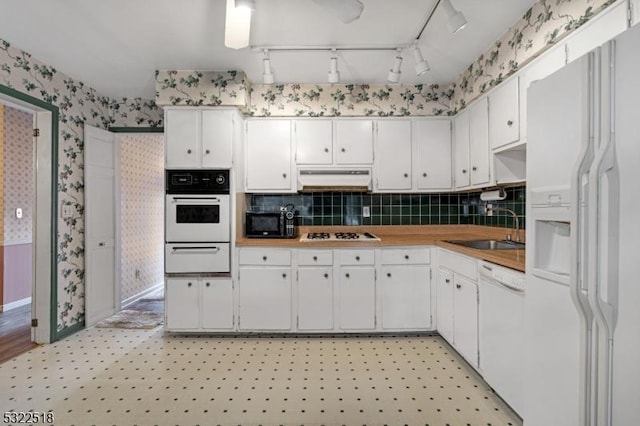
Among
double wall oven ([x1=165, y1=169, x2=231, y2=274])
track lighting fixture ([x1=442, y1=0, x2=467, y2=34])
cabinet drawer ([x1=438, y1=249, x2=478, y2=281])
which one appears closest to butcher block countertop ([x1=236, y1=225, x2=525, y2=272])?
cabinet drawer ([x1=438, y1=249, x2=478, y2=281])

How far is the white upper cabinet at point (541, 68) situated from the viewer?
5.94ft

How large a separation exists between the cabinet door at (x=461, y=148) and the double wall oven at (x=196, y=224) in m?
2.23

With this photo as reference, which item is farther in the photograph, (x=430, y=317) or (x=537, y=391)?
(x=430, y=317)

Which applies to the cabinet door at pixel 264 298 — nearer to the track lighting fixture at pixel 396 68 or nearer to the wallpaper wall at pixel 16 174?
the track lighting fixture at pixel 396 68

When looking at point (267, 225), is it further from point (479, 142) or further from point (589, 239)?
point (589, 239)

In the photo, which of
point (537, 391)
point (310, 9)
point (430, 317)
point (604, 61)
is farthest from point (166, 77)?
point (537, 391)

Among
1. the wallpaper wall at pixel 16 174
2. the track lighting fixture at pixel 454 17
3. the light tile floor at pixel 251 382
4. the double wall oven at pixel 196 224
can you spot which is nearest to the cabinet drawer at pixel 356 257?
the light tile floor at pixel 251 382

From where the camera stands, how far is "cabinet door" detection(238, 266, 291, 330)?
9.46 ft

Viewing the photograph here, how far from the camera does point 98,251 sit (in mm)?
3316

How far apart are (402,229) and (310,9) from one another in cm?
233

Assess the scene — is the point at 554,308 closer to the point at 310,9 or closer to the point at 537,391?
the point at 537,391

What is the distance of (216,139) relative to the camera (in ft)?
9.53

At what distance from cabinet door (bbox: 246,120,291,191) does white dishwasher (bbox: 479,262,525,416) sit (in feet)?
6.63

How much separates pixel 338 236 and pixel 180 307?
64.6 inches
